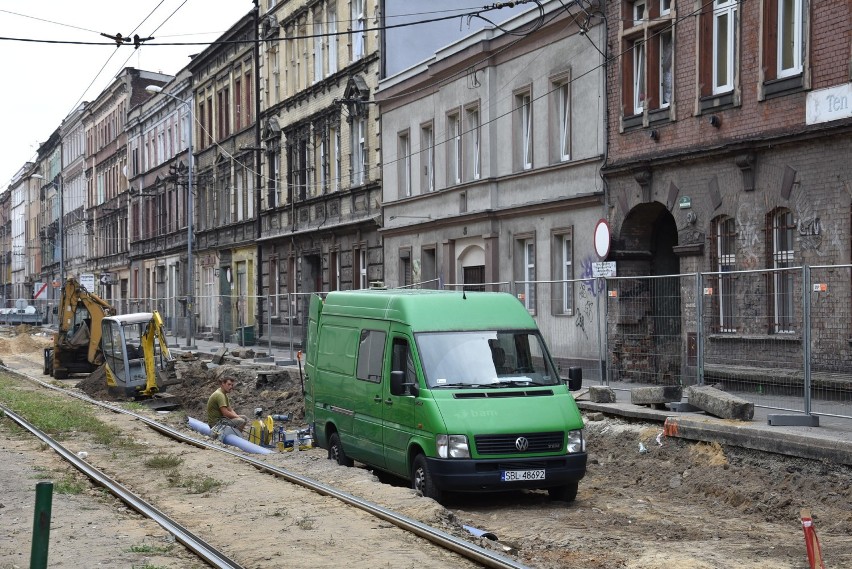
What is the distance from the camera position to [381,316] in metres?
14.9

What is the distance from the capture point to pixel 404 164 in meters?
35.3

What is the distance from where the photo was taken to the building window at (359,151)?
38375 mm

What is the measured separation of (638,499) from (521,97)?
52.9 ft

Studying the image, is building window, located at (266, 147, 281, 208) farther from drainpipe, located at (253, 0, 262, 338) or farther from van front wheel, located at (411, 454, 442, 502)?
van front wheel, located at (411, 454, 442, 502)

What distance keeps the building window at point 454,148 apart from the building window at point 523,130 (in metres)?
3.15

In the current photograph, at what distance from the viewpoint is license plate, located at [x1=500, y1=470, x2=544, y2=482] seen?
1280cm

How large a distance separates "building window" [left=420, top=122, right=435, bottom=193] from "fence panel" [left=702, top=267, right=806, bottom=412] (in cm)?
1697

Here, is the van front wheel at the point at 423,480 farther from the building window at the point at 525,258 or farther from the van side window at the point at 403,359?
the building window at the point at 525,258

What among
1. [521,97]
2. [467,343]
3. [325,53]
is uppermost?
[325,53]

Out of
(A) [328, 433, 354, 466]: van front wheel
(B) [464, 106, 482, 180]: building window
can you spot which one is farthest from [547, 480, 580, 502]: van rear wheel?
(B) [464, 106, 482, 180]: building window

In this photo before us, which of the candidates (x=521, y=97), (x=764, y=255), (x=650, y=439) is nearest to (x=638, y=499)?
(x=650, y=439)

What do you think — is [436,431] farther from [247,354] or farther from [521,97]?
[247,354]

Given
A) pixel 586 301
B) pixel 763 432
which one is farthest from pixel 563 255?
pixel 763 432

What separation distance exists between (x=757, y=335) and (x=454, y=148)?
17.0 m
